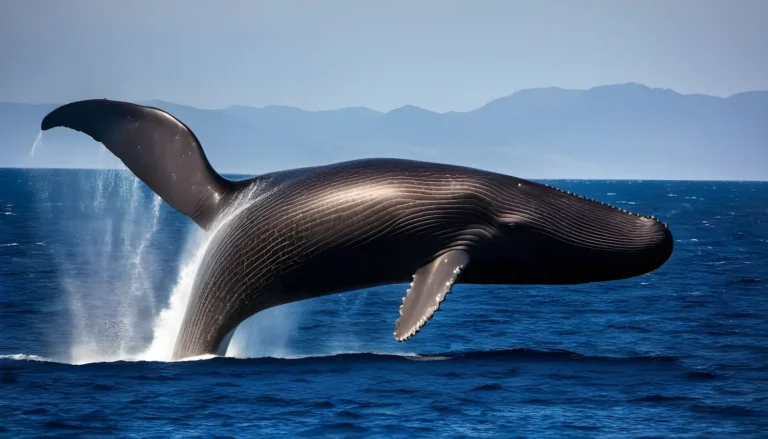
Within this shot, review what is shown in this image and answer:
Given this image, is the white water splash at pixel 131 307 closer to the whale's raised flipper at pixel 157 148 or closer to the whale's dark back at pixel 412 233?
the whale's raised flipper at pixel 157 148

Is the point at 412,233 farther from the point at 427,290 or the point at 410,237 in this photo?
the point at 427,290

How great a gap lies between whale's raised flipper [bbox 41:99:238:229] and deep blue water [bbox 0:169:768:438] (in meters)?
1.34

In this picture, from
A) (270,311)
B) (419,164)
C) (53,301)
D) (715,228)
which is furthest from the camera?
(715,228)

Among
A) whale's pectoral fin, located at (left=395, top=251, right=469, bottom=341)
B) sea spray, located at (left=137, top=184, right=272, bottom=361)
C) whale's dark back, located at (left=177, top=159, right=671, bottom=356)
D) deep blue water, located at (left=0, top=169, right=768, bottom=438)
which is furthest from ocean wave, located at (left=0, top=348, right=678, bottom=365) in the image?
whale's pectoral fin, located at (left=395, top=251, right=469, bottom=341)

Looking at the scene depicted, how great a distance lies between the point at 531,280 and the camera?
1853 centimetres

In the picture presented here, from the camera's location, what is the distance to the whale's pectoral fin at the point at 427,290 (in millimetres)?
16625

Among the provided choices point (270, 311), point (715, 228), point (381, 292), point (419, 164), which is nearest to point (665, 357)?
point (419, 164)

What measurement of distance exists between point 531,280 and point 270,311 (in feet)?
42.5

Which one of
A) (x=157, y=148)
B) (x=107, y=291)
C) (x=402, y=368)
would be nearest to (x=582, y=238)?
(x=402, y=368)

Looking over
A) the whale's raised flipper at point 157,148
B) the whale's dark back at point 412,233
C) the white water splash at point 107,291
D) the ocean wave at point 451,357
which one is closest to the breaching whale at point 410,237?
the whale's dark back at point 412,233

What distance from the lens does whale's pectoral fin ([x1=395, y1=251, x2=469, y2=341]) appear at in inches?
655

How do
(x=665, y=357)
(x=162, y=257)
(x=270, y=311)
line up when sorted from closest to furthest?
(x=665, y=357)
(x=270, y=311)
(x=162, y=257)

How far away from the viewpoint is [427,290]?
56.4ft

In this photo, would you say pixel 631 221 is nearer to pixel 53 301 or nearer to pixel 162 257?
pixel 53 301
